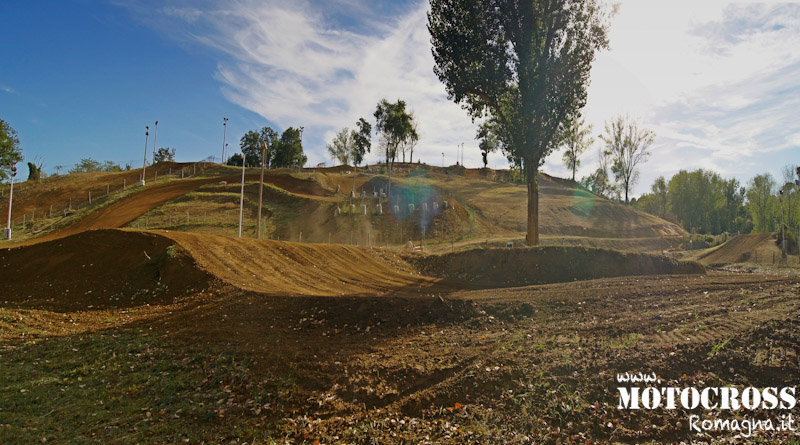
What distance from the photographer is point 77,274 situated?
1565cm

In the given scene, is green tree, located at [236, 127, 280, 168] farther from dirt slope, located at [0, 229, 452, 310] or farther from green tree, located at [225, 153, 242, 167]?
dirt slope, located at [0, 229, 452, 310]

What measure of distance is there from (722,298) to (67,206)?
2377 inches

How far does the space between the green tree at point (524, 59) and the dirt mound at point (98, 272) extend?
18.0 metres

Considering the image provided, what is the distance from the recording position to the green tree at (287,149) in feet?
241

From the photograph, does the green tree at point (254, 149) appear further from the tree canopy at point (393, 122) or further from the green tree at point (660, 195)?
the green tree at point (660, 195)

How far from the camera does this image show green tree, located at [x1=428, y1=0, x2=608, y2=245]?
2261cm

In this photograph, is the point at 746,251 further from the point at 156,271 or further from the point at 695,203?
the point at 156,271

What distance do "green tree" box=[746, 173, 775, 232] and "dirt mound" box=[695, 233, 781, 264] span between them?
38508mm

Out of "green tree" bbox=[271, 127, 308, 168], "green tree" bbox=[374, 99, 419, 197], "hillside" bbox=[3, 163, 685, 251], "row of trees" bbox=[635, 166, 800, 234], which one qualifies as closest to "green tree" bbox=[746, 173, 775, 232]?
"row of trees" bbox=[635, 166, 800, 234]

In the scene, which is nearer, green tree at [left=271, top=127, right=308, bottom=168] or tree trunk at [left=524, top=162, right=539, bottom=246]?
tree trunk at [left=524, top=162, right=539, bottom=246]

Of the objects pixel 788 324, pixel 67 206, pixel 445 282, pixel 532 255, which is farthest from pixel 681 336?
pixel 67 206

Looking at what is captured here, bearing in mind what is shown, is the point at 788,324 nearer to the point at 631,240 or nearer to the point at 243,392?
the point at 243,392

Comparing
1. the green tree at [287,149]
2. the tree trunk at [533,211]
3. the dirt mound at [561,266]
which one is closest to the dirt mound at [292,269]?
the dirt mound at [561,266]

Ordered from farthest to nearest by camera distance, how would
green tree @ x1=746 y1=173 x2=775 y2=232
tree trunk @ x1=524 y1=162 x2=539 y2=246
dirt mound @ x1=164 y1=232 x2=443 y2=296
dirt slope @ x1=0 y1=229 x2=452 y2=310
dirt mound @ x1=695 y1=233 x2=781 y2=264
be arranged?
→ green tree @ x1=746 y1=173 x2=775 y2=232 → dirt mound @ x1=695 y1=233 x2=781 y2=264 → tree trunk @ x1=524 y1=162 x2=539 y2=246 → dirt mound @ x1=164 y1=232 x2=443 y2=296 → dirt slope @ x1=0 y1=229 x2=452 y2=310
